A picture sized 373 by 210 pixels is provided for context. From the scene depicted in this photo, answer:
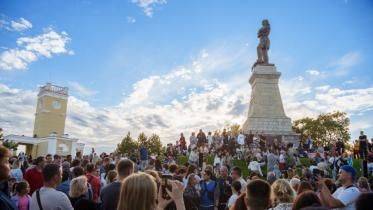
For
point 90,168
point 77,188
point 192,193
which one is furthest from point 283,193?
point 90,168

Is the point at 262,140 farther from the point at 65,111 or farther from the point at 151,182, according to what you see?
the point at 65,111

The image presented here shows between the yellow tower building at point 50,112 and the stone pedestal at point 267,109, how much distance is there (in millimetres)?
34772

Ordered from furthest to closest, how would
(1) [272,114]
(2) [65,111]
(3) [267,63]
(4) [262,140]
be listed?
(2) [65,111] < (3) [267,63] < (1) [272,114] < (4) [262,140]

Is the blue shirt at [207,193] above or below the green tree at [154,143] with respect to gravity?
below

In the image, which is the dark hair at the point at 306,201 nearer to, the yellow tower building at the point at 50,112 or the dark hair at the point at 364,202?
the dark hair at the point at 364,202

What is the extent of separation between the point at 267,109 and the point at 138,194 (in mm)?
30032

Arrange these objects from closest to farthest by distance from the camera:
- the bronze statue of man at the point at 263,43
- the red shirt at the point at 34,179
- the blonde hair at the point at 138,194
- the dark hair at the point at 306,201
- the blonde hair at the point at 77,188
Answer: the blonde hair at the point at 138,194, the dark hair at the point at 306,201, the blonde hair at the point at 77,188, the red shirt at the point at 34,179, the bronze statue of man at the point at 263,43

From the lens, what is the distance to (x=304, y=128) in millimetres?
69312

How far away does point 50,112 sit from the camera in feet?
184

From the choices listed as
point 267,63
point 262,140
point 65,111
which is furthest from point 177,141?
point 65,111

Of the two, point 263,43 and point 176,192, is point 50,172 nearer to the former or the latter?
point 176,192

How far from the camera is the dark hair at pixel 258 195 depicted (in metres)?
3.84

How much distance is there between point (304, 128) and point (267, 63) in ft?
129

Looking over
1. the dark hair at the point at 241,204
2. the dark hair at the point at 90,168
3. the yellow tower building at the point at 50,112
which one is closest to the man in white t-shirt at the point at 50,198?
the dark hair at the point at 241,204
